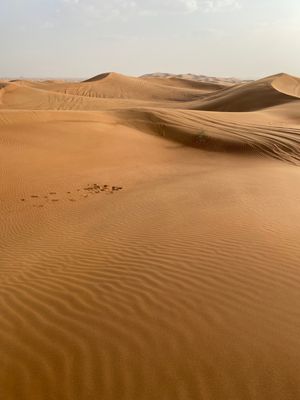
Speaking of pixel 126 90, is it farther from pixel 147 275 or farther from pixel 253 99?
pixel 147 275

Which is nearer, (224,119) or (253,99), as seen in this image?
(224,119)

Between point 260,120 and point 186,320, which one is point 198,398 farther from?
point 260,120

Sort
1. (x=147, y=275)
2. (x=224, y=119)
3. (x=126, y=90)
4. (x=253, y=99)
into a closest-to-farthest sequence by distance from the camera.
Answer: (x=147, y=275) → (x=224, y=119) → (x=253, y=99) → (x=126, y=90)

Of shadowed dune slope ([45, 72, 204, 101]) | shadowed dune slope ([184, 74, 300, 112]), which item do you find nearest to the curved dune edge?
shadowed dune slope ([184, 74, 300, 112])

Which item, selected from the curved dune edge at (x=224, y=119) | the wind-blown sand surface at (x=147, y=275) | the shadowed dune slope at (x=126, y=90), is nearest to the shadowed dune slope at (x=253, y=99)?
the curved dune edge at (x=224, y=119)

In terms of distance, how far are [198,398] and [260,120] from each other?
15095 mm

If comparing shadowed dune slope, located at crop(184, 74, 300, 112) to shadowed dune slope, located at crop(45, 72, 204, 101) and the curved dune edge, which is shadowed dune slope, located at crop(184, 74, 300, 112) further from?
shadowed dune slope, located at crop(45, 72, 204, 101)

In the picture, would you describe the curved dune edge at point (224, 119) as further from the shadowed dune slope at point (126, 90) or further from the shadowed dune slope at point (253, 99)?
the shadowed dune slope at point (126, 90)

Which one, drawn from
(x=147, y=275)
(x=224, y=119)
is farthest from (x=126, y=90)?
(x=147, y=275)

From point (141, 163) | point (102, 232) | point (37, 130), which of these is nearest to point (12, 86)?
point (37, 130)

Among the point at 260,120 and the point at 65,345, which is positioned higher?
the point at 260,120

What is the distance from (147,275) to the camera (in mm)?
4133

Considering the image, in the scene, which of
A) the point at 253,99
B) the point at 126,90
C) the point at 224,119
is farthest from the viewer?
the point at 126,90

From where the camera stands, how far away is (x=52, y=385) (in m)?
2.60
